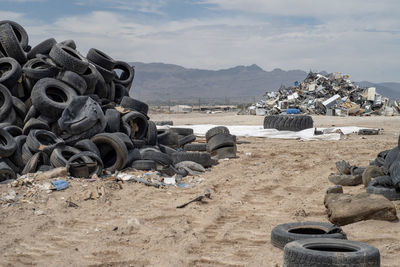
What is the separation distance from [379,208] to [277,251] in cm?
171

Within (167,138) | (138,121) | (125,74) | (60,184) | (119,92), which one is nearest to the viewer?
(60,184)

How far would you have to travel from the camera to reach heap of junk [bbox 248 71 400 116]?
31469 mm

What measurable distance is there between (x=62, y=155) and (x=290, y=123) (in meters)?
13.1

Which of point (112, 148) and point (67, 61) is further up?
point (67, 61)

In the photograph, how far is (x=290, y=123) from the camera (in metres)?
20.7

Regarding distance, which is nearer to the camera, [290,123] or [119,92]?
[119,92]

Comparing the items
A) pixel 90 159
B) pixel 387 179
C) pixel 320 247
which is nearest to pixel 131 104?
pixel 90 159

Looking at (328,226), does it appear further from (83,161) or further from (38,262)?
(83,161)

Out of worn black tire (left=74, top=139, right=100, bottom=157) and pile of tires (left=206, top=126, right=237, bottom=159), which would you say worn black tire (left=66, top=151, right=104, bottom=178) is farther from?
pile of tires (left=206, top=126, right=237, bottom=159)

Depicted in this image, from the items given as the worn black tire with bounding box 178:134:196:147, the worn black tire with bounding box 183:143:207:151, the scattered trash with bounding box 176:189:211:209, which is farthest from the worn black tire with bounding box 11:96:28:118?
the scattered trash with bounding box 176:189:211:209

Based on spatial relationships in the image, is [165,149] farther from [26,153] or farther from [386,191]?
[386,191]

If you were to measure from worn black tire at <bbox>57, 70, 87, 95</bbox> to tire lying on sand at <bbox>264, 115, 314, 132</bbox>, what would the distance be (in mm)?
11344

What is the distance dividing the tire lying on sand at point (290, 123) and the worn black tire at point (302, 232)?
14821mm

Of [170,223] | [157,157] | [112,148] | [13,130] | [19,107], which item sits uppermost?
[19,107]
